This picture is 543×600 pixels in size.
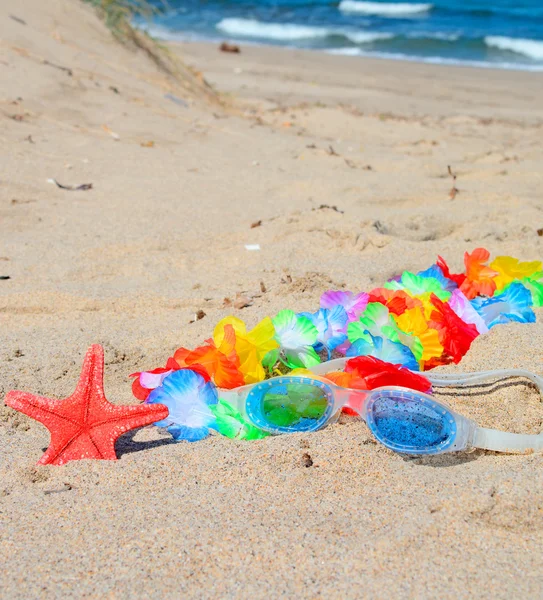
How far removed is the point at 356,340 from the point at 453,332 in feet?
1.28

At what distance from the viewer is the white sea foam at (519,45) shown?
13.2m

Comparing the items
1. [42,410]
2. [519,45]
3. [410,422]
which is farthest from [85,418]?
[519,45]

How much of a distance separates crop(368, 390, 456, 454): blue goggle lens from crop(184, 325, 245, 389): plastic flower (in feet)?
1.72

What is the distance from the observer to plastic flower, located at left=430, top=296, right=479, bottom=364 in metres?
2.50

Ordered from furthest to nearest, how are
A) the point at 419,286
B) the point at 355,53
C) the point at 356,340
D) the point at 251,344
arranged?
the point at 355,53, the point at 419,286, the point at 356,340, the point at 251,344

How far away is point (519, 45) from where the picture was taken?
13.6m

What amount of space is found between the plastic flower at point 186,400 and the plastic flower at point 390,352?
0.59m

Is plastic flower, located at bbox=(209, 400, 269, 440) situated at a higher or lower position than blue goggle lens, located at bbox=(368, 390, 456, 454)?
lower

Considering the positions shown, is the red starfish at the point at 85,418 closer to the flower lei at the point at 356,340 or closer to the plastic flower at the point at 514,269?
the flower lei at the point at 356,340

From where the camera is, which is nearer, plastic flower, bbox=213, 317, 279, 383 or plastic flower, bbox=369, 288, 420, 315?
plastic flower, bbox=213, 317, 279, 383

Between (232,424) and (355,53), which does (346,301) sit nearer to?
(232,424)

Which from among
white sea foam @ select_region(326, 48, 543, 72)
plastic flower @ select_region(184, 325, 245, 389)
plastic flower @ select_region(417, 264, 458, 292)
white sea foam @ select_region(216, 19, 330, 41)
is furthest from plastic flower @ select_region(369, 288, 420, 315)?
white sea foam @ select_region(216, 19, 330, 41)

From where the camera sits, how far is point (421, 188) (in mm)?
4539

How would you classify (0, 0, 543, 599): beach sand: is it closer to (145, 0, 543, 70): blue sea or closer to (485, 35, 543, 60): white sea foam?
(485, 35, 543, 60): white sea foam
